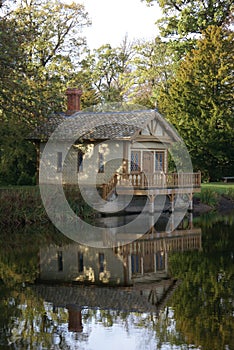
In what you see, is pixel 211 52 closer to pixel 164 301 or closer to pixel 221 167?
pixel 221 167

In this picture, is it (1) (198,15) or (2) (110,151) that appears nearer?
(2) (110,151)

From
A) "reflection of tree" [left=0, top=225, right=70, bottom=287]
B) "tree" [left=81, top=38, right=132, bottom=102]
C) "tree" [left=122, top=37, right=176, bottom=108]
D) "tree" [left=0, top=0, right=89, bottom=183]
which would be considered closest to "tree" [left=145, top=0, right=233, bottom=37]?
"tree" [left=122, top=37, right=176, bottom=108]

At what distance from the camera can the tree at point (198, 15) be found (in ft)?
136

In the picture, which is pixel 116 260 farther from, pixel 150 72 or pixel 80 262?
pixel 150 72

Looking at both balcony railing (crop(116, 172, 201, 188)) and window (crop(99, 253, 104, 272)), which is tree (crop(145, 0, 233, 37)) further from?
window (crop(99, 253, 104, 272))

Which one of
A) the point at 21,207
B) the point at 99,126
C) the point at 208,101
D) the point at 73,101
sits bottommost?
the point at 21,207

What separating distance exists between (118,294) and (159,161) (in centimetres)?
2076

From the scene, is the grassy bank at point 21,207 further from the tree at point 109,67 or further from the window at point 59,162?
the tree at point 109,67

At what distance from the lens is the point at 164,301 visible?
457 inches

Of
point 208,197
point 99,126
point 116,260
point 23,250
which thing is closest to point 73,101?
point 99,126

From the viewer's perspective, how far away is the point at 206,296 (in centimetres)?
1183

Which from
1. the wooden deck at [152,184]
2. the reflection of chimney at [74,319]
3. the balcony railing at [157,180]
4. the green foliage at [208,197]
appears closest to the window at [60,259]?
the reflection of chimney at [74,319]

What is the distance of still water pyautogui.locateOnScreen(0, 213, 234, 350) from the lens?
30.6 ft

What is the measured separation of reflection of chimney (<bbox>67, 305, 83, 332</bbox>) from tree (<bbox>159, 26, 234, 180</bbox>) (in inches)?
1119
